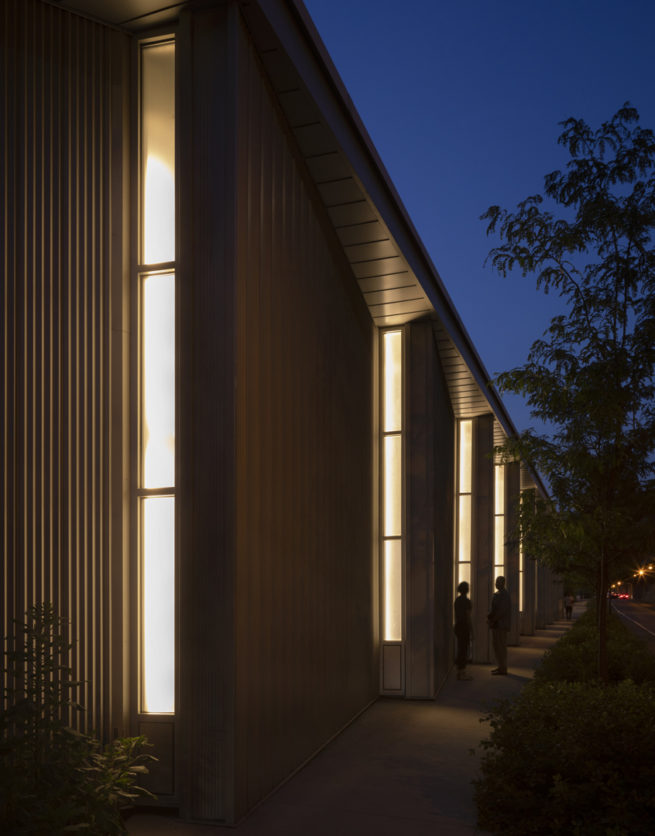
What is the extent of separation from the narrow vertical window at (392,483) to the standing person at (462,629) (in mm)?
2664

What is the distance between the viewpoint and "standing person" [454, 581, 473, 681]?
14.3 meters

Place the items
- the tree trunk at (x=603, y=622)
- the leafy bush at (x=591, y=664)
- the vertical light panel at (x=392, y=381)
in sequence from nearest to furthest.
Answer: the tree trunk at (x=603, y=622)
the leafy bush at (x=591, y=664)
the vertical light panel at (x=392, y=381)

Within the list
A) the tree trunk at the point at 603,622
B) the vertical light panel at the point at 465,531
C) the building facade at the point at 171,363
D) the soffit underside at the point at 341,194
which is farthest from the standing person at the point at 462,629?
the building facade at the point at 171,363

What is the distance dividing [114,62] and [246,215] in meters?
1.70

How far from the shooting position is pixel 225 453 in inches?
240

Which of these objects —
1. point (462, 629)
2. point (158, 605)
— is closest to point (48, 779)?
point (158, 605)

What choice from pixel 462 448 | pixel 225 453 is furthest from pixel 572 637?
pixel 225 453

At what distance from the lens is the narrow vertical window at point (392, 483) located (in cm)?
1214

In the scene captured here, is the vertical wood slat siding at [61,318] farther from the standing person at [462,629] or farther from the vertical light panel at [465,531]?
the vertical light panel at [465,531]

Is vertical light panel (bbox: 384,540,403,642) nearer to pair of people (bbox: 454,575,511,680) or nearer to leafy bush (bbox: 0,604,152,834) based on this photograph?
pair of people (bbox: 454,575,511,680)

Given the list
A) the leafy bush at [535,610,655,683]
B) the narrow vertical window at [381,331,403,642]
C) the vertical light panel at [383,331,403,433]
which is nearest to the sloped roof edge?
the vertical light panel at [383,331,403,433]

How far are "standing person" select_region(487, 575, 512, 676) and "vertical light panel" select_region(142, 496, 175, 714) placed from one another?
30.5 ft

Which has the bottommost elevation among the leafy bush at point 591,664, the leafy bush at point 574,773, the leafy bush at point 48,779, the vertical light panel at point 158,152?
the leafy bush at point 591,664

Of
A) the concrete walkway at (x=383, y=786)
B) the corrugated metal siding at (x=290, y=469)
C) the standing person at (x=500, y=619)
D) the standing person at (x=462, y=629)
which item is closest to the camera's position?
the concrete walkway at (x=383, y=786)
